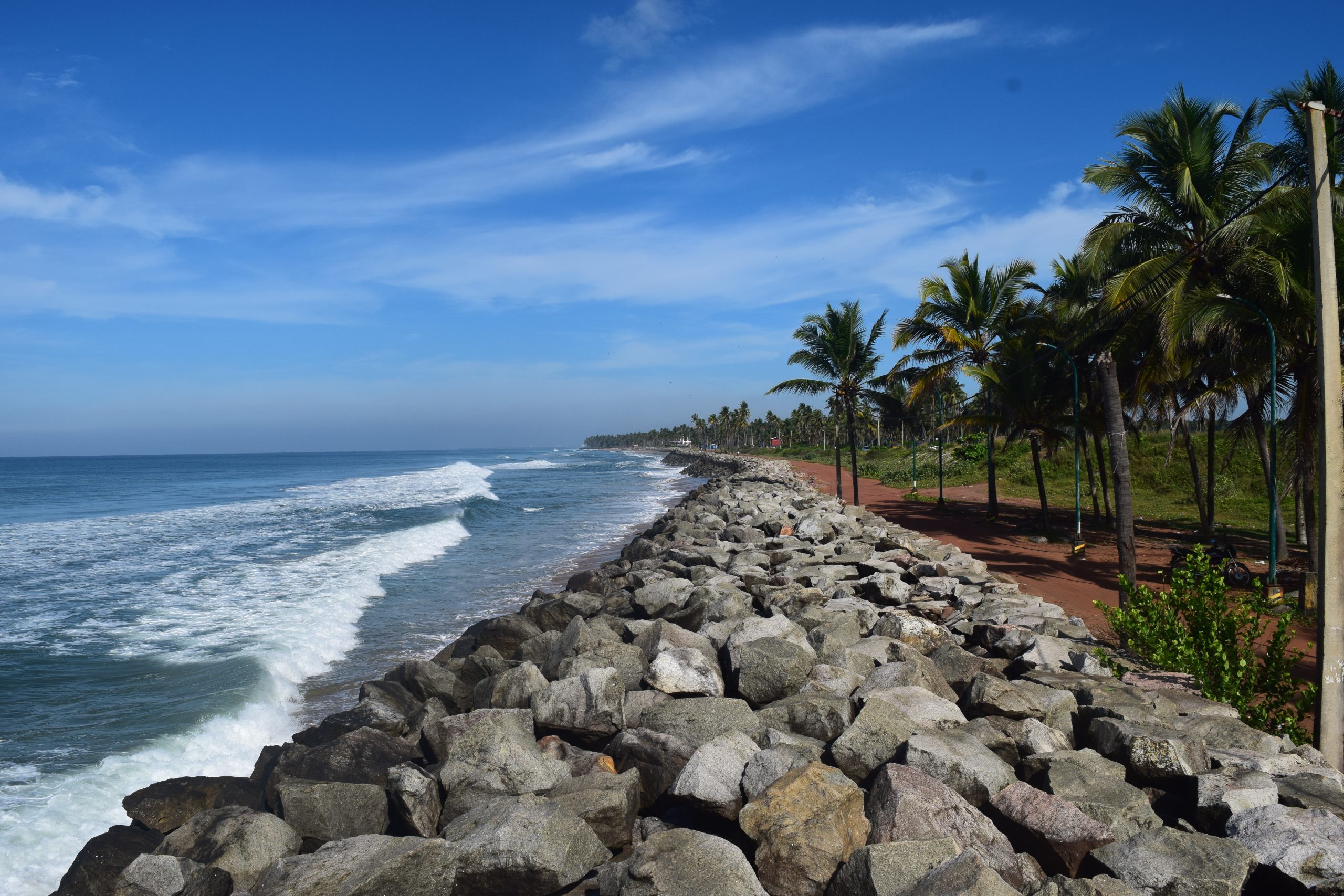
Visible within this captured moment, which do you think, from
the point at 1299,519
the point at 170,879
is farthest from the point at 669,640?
the point at 1299,519

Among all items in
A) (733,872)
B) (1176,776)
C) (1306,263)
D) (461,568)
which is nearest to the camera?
(733,872)

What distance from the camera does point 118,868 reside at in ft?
15.9

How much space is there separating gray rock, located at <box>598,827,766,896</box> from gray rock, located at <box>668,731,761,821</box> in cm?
61

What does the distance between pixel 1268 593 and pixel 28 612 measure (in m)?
20.0

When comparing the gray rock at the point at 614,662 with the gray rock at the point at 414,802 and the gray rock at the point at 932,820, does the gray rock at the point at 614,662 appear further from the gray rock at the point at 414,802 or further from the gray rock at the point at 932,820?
the gray rock at the point at 932,820

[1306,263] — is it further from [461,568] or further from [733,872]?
[461,568]

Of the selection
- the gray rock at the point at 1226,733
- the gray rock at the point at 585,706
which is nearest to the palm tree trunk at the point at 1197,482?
the gray rock at the point at 1226,733

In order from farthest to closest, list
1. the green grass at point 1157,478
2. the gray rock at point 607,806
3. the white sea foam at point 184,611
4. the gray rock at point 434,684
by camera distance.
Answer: the green grass at point 1157,478, the gray rock at point 434,684, the white sea foam at point 184,611, the gray rock at point 607,806

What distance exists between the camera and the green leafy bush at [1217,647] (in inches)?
232

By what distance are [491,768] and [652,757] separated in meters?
1.06

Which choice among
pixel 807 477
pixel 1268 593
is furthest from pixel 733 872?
pixel 807 477

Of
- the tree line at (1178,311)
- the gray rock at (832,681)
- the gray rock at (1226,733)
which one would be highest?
the tree line at (1178,311)

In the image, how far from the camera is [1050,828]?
13.4 ft

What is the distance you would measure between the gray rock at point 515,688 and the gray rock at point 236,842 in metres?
2.04
